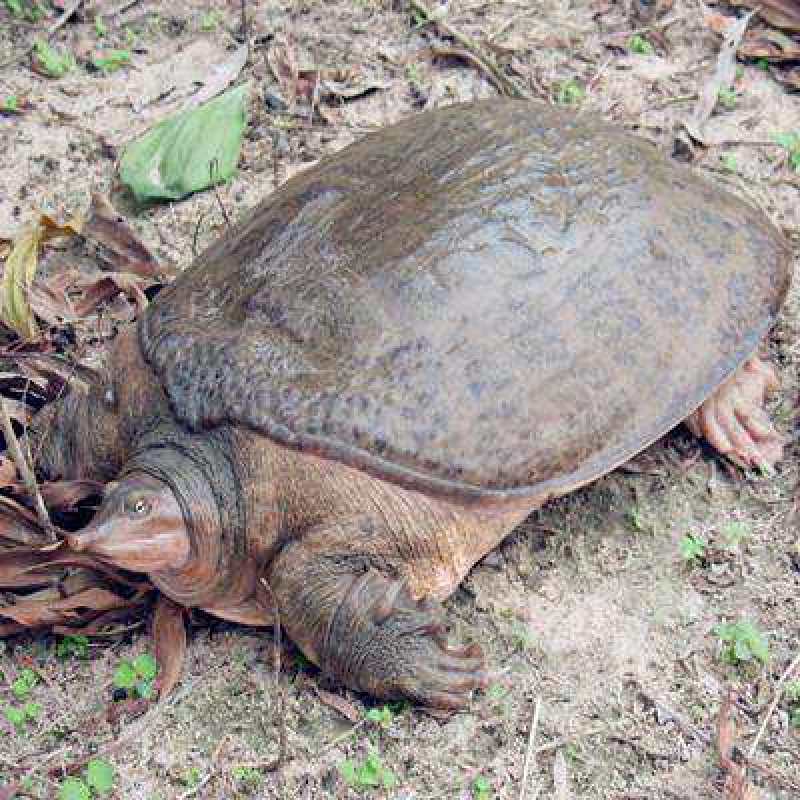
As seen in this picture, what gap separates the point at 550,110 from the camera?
11.2 feet

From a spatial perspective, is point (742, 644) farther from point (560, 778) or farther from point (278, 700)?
point (278, 700)

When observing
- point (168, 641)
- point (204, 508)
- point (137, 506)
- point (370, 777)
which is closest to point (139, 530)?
point (137, 506)

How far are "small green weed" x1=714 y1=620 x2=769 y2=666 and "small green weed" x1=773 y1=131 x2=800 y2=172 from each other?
→ 1.87 metres

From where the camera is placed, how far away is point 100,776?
105 inches

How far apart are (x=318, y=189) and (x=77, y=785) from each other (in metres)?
1.55

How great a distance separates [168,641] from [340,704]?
46 centimetres

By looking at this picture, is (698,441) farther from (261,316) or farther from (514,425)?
(261,316)

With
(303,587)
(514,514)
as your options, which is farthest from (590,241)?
(303,587)

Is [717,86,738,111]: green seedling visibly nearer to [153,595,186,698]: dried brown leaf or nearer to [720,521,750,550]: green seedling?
[720,521,750,550]: green seedling

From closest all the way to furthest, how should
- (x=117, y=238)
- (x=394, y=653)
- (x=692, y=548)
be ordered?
1. (x=394, y=653)
2. (x=692, y=548)
3. (x=117, y=238)

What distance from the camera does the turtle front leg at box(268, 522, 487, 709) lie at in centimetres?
272

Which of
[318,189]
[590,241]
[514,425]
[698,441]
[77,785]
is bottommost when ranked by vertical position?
[698,441]

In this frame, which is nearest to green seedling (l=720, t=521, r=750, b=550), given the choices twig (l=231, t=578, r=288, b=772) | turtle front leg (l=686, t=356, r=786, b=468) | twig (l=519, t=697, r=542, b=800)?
turtle front leg (l=686, t=356, r=786, b=468)

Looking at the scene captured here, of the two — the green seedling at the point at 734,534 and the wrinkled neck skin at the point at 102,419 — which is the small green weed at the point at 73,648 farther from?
the green seedling at the point at 734,534
